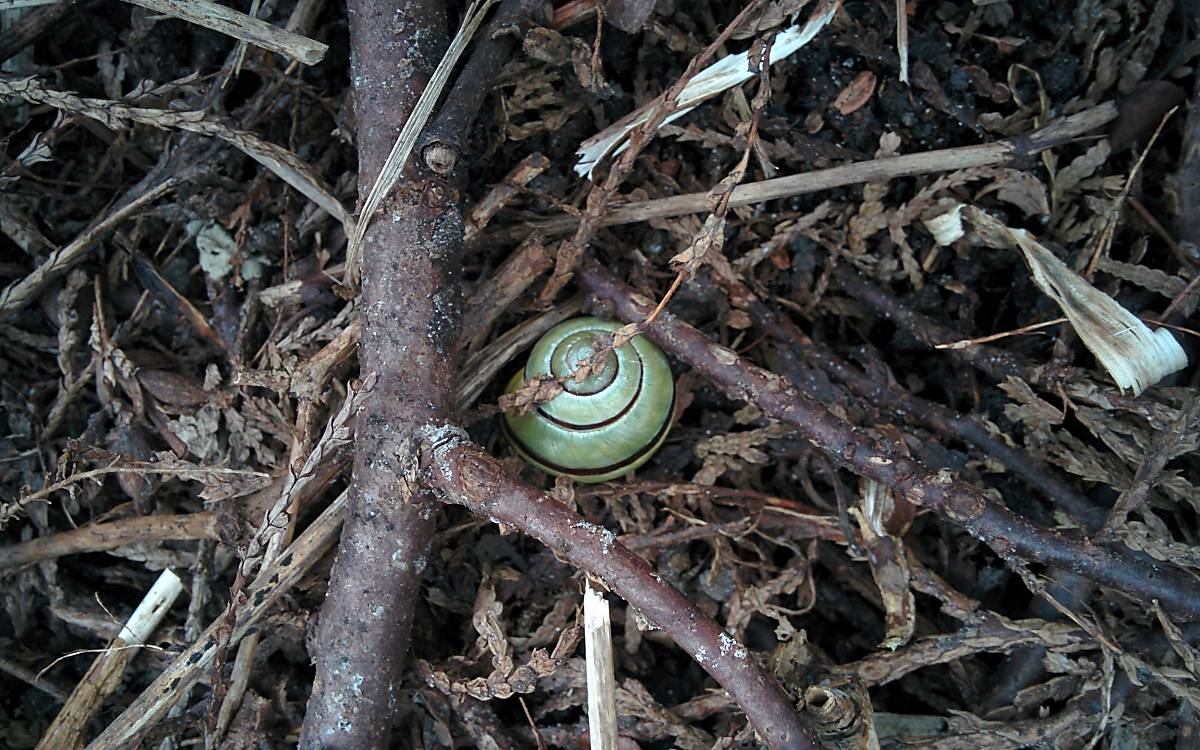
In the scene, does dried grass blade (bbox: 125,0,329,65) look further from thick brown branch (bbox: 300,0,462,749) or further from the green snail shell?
the green snail shell

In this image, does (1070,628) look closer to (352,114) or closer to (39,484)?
(352,114)

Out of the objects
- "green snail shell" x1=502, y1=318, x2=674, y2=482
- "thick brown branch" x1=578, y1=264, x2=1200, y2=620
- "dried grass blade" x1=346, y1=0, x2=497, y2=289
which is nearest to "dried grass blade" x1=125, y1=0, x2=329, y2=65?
"dried grass blade" x1=346, y1=0, x2=497, y2=289

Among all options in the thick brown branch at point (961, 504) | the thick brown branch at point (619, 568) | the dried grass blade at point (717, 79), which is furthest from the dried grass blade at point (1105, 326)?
the thick brown branch at point (619, 568)

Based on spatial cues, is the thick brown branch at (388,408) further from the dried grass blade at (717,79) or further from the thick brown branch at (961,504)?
the thick brown branch at (961,504)

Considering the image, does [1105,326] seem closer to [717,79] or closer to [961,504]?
[961,504]

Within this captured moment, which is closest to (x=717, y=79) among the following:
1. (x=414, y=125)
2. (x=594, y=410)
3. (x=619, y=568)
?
(x=414, y=125)

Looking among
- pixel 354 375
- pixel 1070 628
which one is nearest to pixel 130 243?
pixel 354 375
